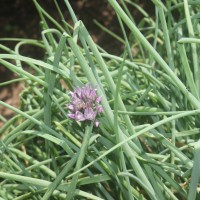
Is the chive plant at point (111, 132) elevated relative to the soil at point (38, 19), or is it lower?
elevated

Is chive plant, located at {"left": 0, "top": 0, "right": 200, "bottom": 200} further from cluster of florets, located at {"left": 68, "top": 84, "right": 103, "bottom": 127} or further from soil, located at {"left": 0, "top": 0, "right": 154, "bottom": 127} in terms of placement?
soil, located at {"left": 0, "top": 0, "right": 154, "bottom": 127}

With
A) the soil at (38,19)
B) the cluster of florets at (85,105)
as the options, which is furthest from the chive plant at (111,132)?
the soil at (38,19)

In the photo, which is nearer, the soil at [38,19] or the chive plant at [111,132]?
the chive plant at [111,132]

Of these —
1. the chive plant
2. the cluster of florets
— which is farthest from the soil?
the cluster of florets

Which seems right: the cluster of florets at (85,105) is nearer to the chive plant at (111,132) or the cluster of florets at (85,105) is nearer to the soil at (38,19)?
the chive plant at (111,132)

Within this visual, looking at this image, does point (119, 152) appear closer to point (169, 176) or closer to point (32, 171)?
point (169, 176)

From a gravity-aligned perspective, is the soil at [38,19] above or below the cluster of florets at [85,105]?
below
